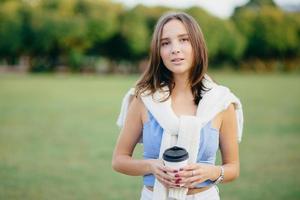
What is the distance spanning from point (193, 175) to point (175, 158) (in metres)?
0.14

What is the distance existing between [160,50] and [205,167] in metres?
0.62

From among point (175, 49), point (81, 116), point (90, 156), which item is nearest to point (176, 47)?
point (175, 49)

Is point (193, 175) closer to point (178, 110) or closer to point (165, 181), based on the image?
point (165, 181)

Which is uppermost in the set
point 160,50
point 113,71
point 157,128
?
point 160,50

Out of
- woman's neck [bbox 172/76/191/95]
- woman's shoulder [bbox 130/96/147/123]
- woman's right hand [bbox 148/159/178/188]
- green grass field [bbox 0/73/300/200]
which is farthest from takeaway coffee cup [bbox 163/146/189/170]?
green grass field [bbox 0/73/300/200]

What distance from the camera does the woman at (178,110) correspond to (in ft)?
7.26

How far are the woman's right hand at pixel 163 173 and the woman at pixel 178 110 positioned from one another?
0.12 feet

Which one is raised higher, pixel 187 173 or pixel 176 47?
pixel 176 47

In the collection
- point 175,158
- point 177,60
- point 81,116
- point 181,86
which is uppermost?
point 177,60

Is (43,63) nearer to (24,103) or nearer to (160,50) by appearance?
(24,103)

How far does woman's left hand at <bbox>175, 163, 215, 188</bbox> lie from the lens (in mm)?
2006

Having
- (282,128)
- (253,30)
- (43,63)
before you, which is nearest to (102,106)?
(282,128)

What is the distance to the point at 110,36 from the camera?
5625cm

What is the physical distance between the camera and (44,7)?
5497 centimetres
